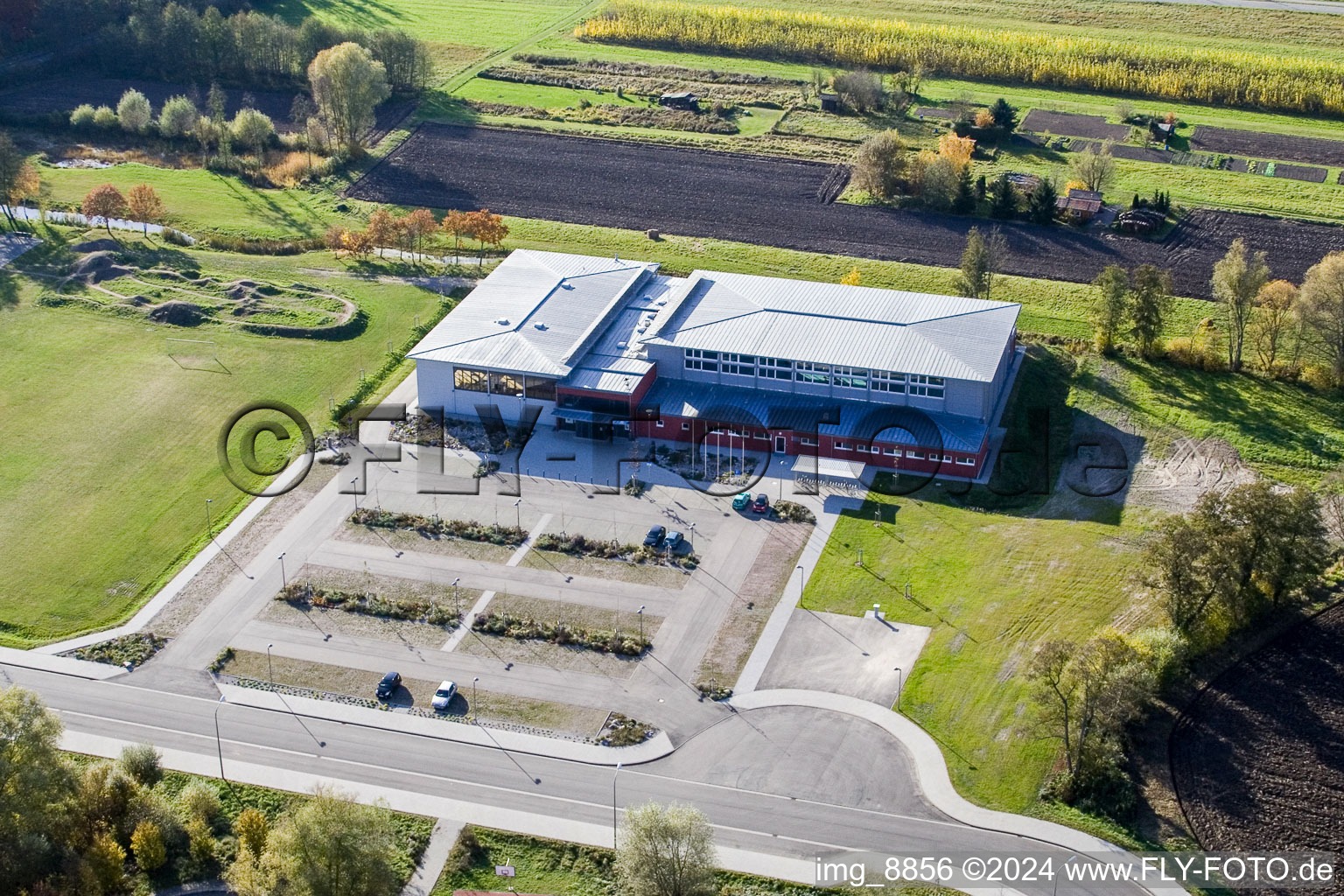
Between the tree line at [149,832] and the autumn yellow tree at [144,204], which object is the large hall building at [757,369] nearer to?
the tree line at [149,832]

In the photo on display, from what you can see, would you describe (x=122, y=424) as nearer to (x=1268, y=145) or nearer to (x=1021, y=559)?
(x=1021, y=559)

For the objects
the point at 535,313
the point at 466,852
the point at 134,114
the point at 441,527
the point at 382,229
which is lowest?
the point at 466,852

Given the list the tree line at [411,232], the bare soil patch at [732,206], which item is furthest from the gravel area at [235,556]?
the bare soil patch at [732,206]

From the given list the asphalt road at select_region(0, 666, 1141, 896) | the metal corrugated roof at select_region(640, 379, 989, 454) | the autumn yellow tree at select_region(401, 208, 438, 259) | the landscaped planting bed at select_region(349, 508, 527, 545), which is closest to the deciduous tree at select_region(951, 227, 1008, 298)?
the metal corrugated roof at select_region(640, 379, 989, 454)

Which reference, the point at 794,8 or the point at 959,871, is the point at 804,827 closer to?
the point at 959,871

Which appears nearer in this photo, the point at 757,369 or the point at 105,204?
the point at 757,369

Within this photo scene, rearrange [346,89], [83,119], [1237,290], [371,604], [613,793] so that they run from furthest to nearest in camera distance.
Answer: [83,119]
[346,89]
[1237,290]
[371,604]
[613,793]

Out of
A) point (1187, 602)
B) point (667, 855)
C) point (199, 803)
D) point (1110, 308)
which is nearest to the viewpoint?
point (667, 855)

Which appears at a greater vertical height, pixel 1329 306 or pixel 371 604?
pixel 1329 306

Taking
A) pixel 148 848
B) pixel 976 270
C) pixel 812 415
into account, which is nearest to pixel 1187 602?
pixel 812 415
